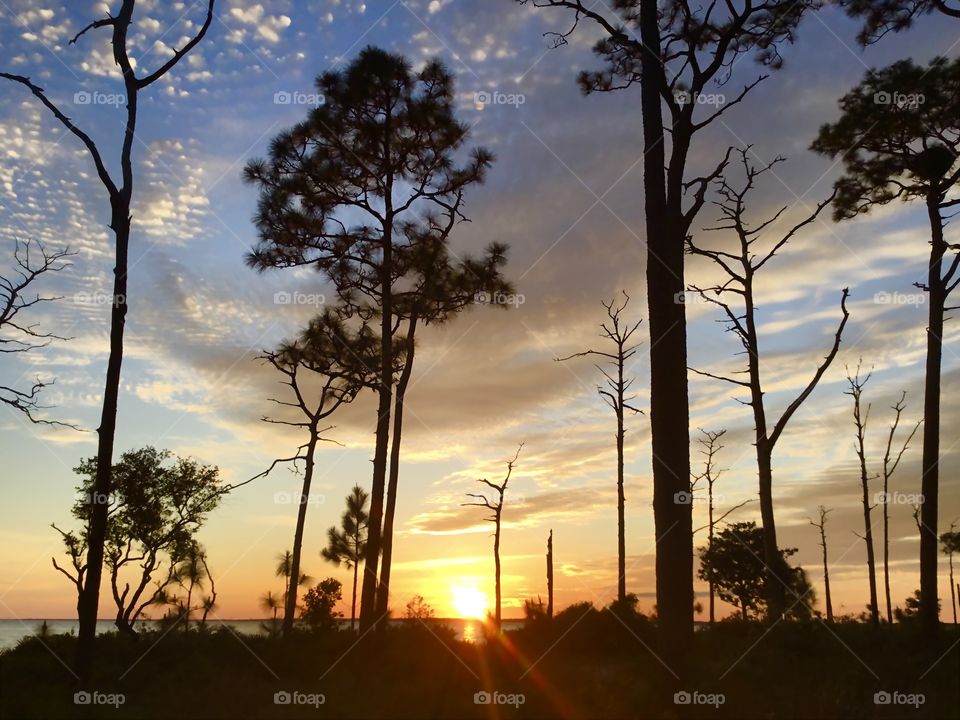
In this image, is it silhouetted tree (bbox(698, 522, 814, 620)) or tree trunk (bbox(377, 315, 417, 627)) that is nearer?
tree trunk (bbox(377, 315, 417, 627))

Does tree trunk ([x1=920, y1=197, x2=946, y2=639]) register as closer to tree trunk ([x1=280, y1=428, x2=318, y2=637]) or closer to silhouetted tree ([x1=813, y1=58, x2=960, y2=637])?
silhouetted tree ([x1=813, y1=58, x2=960, y2=637])

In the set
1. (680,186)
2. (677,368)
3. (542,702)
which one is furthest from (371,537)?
(680,186)

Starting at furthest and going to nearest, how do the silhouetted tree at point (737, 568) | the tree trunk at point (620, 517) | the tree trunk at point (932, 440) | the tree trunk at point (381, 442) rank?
the silhouetted tree at point (737, 568)
the tree trunk at point (620, 517)
the tree trunk at point (381, 442)
the tree trunk at point (932, 440)

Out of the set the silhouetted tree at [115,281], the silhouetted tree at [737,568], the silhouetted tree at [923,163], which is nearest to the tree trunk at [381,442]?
the silhouetted tree at [115,281]

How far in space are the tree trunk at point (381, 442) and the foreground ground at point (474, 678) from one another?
0.87m

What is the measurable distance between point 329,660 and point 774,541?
10599 mm

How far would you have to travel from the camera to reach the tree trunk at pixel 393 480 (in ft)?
56.0

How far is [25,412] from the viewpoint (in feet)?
45.3

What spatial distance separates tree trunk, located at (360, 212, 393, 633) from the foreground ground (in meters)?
0.87

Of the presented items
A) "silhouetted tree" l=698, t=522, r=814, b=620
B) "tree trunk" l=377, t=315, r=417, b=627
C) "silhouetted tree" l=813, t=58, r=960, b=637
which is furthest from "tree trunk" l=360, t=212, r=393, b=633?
"silhouetted tree" l=698, t=522, r=814, b=620

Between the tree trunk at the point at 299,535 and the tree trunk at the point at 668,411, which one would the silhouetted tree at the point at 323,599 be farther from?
the tree trunk at the point at 668,411

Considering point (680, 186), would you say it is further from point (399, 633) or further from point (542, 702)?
point (399, 633)

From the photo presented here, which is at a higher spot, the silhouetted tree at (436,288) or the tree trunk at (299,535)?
the silhouetted tree at (436,288)

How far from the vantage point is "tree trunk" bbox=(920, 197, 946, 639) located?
13.7 m
